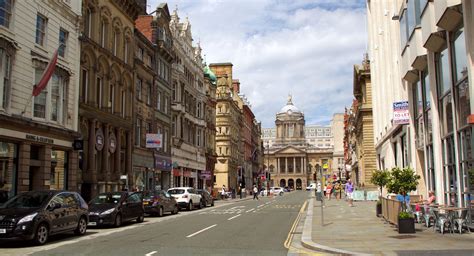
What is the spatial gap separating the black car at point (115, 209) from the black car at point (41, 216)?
2.60 metres

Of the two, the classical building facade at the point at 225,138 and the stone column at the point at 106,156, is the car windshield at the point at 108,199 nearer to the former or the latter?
the stone column at the point at 106,156

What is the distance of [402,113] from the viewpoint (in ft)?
82.5

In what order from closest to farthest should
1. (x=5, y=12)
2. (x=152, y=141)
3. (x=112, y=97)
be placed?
(x=5, y=12) → (x=112, y=97) → (x=152, y=141)

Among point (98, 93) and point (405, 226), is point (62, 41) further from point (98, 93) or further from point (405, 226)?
point (405, 226)

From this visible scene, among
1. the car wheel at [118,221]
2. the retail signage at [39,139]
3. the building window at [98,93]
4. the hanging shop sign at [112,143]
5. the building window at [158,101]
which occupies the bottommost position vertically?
the car wheel at [118,221]

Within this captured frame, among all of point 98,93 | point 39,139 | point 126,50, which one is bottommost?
point 39,139

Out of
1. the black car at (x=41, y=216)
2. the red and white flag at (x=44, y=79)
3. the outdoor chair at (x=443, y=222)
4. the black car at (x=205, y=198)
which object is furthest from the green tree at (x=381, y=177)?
the black car at (x=205, y=198)

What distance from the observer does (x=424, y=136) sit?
22.8m

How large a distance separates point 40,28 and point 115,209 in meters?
10.8

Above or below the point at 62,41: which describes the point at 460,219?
below

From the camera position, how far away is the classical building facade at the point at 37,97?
22.5 metres

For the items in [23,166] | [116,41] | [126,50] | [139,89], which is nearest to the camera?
[23,166]

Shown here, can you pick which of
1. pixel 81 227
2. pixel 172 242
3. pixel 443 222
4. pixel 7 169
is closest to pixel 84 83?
pixel 7 169

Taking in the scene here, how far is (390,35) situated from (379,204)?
13.0 m
